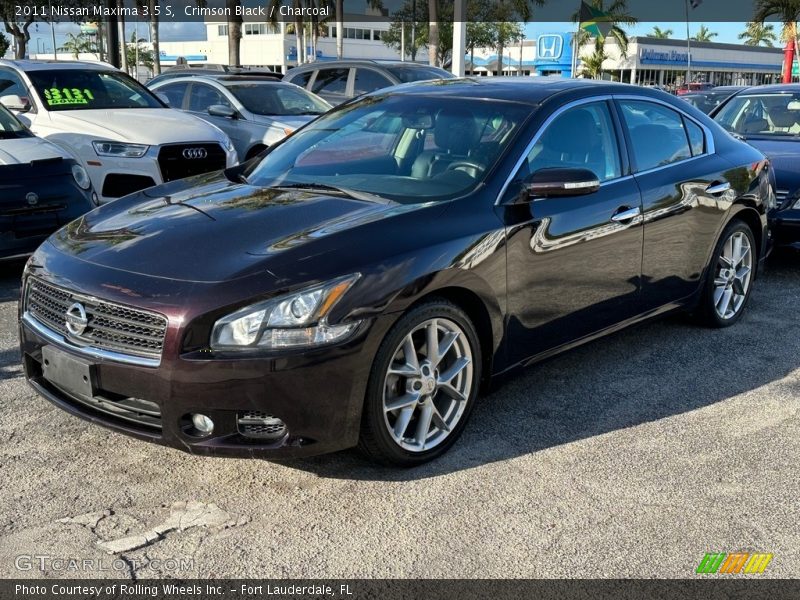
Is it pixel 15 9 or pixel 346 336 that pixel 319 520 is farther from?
pixel 15 9

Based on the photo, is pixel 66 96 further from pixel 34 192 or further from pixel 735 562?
pixel 735 562

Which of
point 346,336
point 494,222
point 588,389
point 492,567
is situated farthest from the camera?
point 588,389

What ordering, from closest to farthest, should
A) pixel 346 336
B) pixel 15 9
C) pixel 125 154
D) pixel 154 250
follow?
pixel 346 336 < pixel 154 250 < pixel 125 154 < pixel 15 9

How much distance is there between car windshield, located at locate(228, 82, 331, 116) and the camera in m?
11.6

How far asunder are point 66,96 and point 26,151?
260 centimetres

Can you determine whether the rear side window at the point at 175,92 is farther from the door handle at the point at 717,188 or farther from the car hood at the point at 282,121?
the door handle at the point at 717,188

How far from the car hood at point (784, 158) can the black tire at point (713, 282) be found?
5.63 feet

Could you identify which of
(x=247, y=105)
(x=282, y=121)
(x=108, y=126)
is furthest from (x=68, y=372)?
(x=247, y=105)

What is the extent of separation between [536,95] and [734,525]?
7.66 ft

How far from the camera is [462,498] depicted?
3.54m

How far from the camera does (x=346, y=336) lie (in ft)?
10.9

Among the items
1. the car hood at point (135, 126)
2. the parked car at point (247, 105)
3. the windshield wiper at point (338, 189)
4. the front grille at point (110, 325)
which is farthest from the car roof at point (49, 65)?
the front grille at point (110, 325)

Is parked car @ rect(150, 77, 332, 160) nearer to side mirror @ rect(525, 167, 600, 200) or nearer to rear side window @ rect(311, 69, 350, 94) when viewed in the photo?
rear side window @ rect(311, 69, 350, 94)

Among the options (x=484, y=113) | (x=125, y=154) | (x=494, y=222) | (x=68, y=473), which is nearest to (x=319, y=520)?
(x=68, y=473)
